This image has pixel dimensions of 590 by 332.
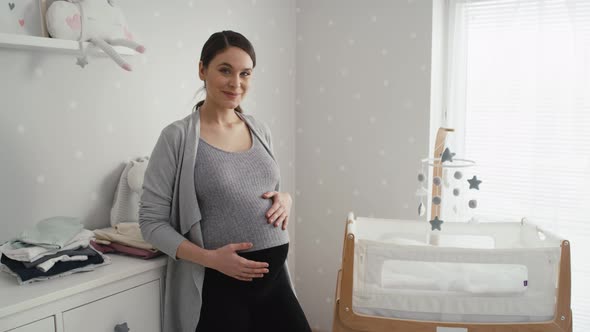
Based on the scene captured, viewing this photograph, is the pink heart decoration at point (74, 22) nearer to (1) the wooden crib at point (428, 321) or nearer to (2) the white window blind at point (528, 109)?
(1) the wooden crib at point (428, 321)

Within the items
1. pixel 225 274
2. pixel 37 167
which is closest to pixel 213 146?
pixel 225 274

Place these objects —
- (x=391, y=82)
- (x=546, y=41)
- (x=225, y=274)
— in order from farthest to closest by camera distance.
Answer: (x=391, y=82) → (x=546, y=41) → (x=225, y=274)

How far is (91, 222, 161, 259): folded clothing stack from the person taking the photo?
65.2 inches

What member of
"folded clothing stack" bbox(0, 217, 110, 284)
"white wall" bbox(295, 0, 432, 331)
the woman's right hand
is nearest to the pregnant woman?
the woman's right hand

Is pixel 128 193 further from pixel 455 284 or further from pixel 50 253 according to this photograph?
pixel 455 284

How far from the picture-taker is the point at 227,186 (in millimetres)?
1587

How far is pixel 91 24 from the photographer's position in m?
1.71

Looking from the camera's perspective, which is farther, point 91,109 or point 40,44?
point 91,109

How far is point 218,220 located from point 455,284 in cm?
76

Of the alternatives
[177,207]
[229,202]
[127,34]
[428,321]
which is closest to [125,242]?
[177,207]

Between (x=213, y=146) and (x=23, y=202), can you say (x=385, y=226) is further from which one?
(x=23, y=202)

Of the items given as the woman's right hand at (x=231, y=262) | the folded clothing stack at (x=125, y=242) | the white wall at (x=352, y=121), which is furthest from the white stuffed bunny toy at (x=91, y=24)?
the white wall at (x=352, y=121)

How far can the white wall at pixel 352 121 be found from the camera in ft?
8.47

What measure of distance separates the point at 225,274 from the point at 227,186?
0.81ft
